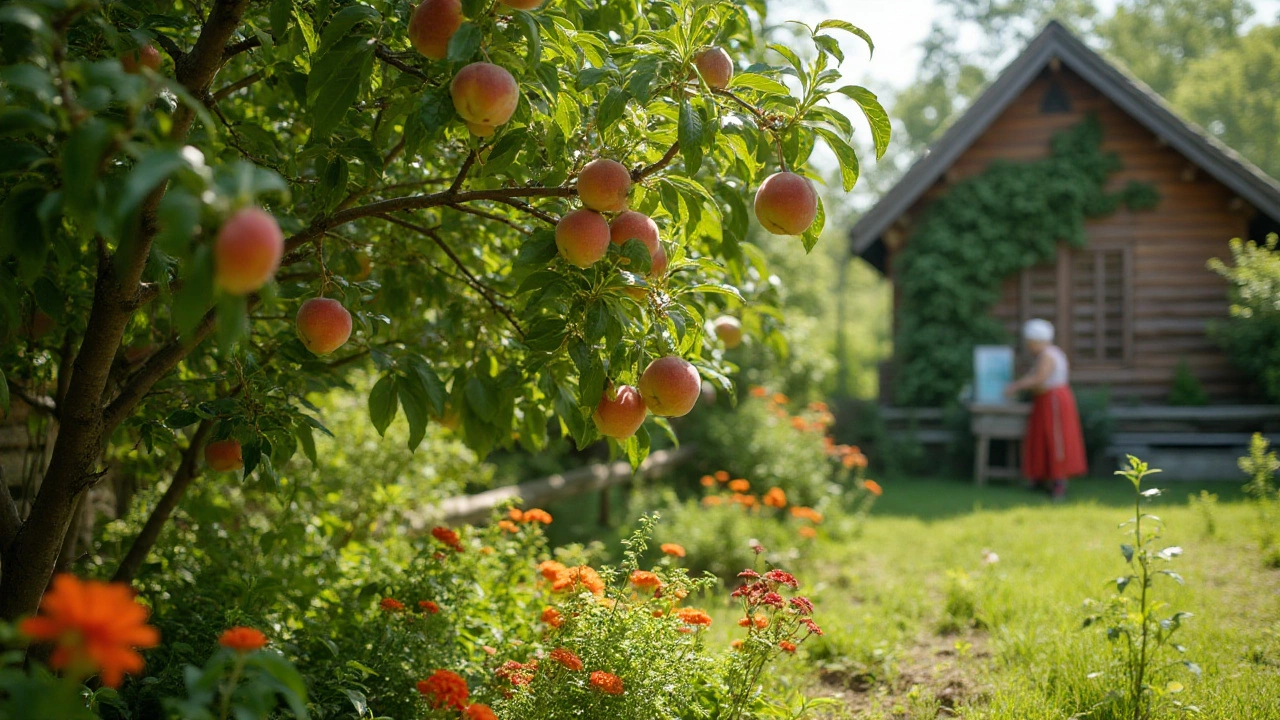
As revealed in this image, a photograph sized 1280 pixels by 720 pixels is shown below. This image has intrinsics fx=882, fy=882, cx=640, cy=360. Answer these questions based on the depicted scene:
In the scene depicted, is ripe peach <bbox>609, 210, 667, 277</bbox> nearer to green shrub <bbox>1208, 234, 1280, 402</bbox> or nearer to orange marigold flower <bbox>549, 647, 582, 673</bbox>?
orange marigold flower <bbox>549, 647, 582, 673</bbox>

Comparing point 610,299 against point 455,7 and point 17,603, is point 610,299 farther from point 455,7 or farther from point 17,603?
point 17,603

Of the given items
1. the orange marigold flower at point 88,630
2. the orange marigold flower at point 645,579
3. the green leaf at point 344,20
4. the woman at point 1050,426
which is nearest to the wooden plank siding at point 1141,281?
the woman at point 1050,426

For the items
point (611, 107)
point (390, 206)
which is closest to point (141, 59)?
point (390, 206)

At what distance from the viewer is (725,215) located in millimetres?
2512

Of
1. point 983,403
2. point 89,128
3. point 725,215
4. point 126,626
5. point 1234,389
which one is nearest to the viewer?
point 126,626

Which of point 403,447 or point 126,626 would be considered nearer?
point 126,626

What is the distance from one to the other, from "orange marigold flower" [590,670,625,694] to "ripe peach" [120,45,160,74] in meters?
1.58

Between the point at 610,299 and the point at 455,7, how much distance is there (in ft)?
1.96

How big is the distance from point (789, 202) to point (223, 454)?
4.63 ft

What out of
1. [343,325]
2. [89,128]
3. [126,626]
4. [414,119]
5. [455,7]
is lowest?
[126,626]

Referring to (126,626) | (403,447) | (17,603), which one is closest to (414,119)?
(126,626)

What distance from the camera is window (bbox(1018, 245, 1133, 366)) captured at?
10.1 meters

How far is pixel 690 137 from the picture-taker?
62.6 inches

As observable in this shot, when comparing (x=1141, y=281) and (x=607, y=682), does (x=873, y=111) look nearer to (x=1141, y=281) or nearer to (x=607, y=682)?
(x=607, y=682)
